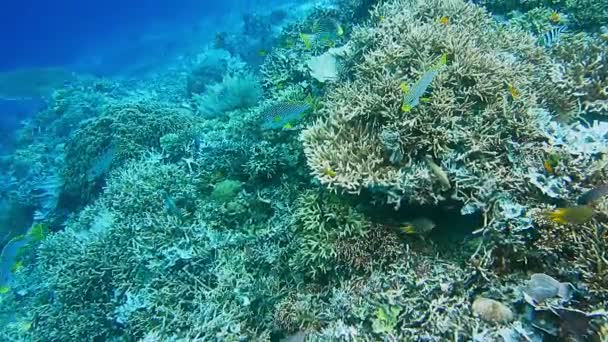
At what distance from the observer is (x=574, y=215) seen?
8.34 ft

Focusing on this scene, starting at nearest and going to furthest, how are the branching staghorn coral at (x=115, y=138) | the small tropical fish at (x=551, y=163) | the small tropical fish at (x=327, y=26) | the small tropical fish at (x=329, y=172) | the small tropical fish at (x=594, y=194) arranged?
the small tropical fish at (x=594, y=194)
the small tropical fish at (x=551, y=163)
the small tropical fish at (x=329, y=172)
the small tropical fish at (x=327, y=26)
the branching staghorn coral at (x=115, y=138)

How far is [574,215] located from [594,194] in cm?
42

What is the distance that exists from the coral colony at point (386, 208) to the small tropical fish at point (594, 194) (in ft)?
0.03

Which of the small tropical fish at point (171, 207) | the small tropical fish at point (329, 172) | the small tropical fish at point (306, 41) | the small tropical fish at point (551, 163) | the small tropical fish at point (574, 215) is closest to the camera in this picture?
the small tropical fish at point (574, 215)

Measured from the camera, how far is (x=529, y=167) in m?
3.16

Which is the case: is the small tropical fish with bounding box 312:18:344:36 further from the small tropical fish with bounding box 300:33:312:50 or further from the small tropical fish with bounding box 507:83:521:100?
the small tropical fish with bounding box 507:83:521:100

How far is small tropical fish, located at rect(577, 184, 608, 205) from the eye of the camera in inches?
108

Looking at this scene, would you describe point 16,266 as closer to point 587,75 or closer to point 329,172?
point 329,172

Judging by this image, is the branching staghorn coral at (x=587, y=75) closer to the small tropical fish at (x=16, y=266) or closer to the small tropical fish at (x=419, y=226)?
the small tropical fish at (x=419, y=226)

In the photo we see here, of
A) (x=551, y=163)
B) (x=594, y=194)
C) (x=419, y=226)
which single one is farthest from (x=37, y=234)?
(x=594, y=194)

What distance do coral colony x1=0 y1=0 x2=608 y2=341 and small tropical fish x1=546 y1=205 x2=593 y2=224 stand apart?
0.04 ft

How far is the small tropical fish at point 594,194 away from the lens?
2.73 metres

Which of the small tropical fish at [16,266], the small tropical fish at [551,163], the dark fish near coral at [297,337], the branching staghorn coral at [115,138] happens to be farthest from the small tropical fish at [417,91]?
the small tropical fish at [16,266]

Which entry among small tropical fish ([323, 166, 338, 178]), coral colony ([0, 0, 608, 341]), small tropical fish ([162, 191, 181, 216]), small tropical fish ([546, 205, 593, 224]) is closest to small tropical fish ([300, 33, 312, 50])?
coral colony ([0, 0, 608, 341])
